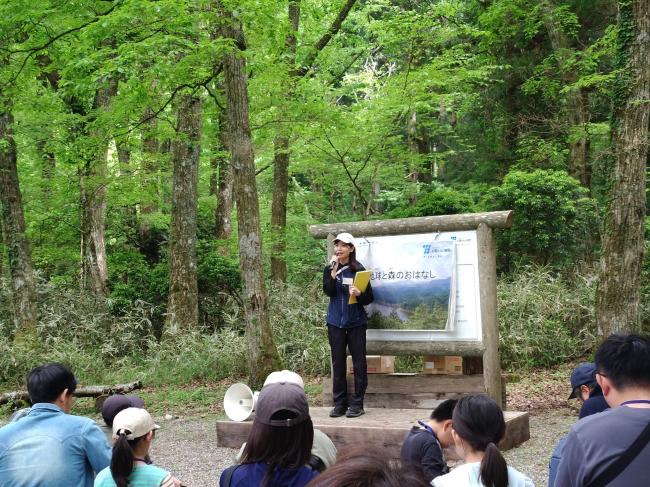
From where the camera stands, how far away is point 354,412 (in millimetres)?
7461

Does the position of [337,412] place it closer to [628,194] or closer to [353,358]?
[353,358]

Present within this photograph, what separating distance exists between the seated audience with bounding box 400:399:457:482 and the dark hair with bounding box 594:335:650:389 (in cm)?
143

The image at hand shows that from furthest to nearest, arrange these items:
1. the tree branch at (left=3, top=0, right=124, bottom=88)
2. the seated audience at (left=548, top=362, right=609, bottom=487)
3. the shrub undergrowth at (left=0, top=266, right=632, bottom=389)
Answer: the shrub undergrowth at (left=0, top=266, right=632, bottom=389), the tree branch at (left=3, top=0, right=124, bottom=88), the seated audience at (left=548, top=362, right=609, bottom=487)

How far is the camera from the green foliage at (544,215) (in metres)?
13.2

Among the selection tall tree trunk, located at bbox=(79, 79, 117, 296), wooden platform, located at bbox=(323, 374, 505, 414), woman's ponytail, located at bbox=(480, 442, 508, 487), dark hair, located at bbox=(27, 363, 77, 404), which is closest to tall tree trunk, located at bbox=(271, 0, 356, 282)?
tall tree trunk, located at bbox=(79, 79, 117, 296)

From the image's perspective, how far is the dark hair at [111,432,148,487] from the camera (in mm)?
3066

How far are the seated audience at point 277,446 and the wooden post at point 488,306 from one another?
5221mm

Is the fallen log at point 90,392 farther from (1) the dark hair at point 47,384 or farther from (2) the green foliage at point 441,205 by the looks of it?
(1) the dark hair at point 47,384

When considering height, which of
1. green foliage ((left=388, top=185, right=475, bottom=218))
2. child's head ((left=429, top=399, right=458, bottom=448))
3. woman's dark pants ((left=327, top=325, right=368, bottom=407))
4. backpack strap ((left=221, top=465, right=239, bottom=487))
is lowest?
woman's dark pants ((left=327, top=325, right=368, bottom=407))

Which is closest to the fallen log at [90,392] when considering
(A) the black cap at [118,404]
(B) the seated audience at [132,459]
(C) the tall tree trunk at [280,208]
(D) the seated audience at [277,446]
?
(C) the tall tree trunk at [280,208]

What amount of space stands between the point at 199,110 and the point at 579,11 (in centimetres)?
1010

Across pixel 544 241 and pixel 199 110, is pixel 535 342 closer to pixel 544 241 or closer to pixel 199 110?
pixel 544 241

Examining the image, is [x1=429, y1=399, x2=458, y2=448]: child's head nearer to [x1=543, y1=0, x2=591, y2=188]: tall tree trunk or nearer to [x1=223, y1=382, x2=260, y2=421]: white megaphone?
[x1=223, y1=382, x2=260, y2=421]: white megaphone

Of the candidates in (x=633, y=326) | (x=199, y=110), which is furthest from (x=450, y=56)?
(x=633, y=326)
